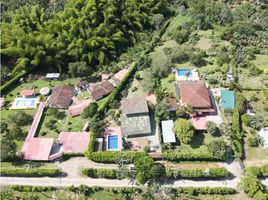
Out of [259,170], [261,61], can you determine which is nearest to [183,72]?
[261,61]

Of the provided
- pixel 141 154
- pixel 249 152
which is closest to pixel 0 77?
pixel 141 154

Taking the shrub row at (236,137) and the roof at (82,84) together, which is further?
the roof at (82,84)

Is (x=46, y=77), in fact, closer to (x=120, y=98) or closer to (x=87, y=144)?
(x=120, y=98)

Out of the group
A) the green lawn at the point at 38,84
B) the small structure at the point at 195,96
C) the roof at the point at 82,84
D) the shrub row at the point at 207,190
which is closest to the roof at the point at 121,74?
the roof at the point at 82,84

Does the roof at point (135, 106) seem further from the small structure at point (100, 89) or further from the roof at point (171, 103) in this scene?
the small structure at point (100, 89)

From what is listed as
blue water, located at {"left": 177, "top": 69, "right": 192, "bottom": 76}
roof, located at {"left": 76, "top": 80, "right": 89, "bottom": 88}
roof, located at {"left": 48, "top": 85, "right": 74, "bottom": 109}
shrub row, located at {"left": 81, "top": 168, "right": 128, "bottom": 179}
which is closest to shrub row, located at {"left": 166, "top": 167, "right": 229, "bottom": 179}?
shrub row, located at {"left": 81, "top": 168, "right": 128, "bottom": 179}

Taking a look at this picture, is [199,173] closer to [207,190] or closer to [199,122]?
[207,190]
